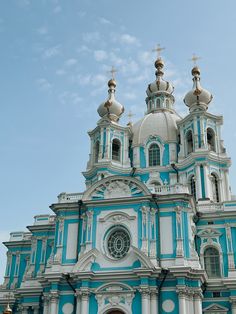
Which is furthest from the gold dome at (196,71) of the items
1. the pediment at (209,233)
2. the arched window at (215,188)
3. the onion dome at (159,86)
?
the pediment at (209,233)

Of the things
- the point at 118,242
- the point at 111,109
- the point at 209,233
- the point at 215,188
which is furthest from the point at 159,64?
the point at 118,242

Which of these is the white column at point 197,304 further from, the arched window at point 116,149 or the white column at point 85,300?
the arched window at point 116,149

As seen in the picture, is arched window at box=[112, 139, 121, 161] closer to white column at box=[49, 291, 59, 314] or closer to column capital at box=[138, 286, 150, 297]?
white column at box=[49, 291, 59, 314]

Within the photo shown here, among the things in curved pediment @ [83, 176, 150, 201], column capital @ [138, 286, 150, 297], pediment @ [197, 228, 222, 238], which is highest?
curved pediment @ [83, 176, 150, 201]

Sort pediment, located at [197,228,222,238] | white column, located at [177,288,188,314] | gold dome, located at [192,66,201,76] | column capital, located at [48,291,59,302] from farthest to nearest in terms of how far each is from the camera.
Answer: gold dome, located at [192,66,201,76] → pediment, located at [197,228,222,238] → column capital, located at [48,291,59,302] → white column, located at [177,288,188,314]

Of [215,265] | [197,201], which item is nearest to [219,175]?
[197,201]

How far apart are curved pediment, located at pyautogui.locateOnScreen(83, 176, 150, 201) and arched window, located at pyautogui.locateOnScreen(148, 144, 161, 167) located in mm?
7585

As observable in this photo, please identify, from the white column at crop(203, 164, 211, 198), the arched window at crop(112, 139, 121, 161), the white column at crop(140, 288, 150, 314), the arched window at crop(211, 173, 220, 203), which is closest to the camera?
the white column at crop(140, 288, 150, 314)

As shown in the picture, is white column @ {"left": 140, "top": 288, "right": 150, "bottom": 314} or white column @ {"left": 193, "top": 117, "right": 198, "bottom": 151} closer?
white column @ {"left": 140, "top": 288, "right": 150, "bottom": 314}

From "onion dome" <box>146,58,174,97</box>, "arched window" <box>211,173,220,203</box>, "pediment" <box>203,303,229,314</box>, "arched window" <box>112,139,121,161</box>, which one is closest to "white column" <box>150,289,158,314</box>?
"pediment" <box>203,303,229,314</box>

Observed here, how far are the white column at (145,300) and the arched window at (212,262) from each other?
4.78 meters

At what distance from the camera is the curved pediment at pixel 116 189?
2591cm

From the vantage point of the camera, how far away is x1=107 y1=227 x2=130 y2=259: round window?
25.0 meters

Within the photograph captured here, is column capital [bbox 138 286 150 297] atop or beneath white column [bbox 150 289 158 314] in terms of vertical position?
atop
